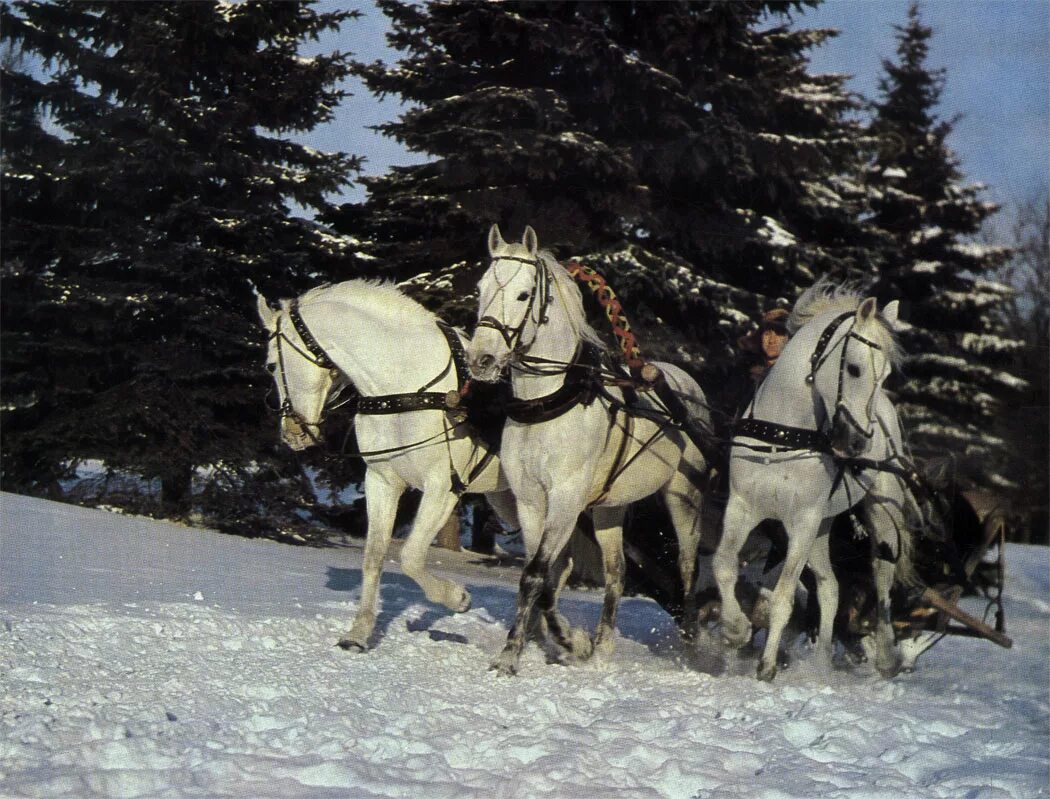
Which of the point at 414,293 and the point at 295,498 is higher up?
the point at 414,293

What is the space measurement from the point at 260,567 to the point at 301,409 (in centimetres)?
465

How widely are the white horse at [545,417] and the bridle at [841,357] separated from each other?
3.97ft

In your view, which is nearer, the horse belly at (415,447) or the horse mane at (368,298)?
the horse belly at (415,447)

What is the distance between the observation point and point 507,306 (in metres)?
6.70

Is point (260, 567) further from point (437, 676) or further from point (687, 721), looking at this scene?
point (687, 721)

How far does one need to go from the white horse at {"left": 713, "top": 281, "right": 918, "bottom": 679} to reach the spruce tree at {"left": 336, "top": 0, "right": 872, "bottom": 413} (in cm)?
528

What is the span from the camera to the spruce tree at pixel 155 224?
12.4 meters

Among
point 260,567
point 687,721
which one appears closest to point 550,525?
point 687,721

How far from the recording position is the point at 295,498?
14.6 meters

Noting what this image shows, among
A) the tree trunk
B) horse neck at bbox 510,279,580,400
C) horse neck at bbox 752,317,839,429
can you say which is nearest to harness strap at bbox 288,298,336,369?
horse neck at bbox 510,279,580,400

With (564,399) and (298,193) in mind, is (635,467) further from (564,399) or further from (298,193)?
(298,193)

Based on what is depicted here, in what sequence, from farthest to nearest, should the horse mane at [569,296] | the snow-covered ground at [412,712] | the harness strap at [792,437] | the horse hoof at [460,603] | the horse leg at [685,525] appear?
1. the horse leg at [685,525]
2. the horse hoof at [460,603]
3. the harness strap at [792,437]
4. the horse mane at [569,296]
5. the snow-covered ground at [412,712]

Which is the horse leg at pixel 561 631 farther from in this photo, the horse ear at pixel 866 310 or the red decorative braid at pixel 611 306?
the horse ear at pixel 866 310

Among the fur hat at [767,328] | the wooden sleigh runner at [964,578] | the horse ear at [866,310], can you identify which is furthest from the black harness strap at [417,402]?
the wooden sleigh runner at [964,578]
